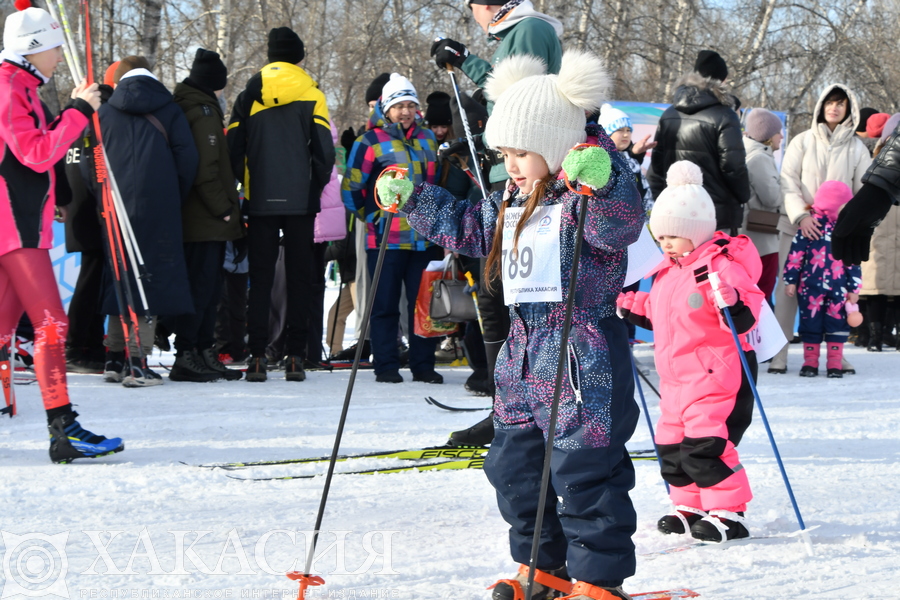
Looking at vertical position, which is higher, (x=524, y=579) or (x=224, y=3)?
(x=224, y=3)

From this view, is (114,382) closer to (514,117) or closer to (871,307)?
(514,117)

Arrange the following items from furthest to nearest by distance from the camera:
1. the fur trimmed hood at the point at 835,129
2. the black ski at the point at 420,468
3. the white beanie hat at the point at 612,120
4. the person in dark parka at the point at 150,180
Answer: the fur trimmed hood at the point at 835,129
the white beanie hat at the point at 612,120
the person in dark parka at the point at 150,180
the black ski at the point at 420,468

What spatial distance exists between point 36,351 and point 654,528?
272 centimetres

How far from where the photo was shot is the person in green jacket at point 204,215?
678cm

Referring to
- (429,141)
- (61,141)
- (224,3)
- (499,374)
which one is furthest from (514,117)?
(224,3)

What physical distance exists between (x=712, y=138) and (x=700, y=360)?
12.4ft

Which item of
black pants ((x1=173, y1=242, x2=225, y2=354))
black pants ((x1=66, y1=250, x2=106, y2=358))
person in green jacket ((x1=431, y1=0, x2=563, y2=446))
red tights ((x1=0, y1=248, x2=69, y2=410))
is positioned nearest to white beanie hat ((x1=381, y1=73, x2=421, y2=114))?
black pants ((x1=173, y1=242, x2=225, y2=354))

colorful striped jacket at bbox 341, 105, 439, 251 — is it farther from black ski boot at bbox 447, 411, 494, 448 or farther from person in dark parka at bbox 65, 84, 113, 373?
black ski boot at bbox 447, 411, 494, 448

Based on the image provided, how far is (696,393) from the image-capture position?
362cm

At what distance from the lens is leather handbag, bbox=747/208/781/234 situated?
8016 millimetres

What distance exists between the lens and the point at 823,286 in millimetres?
8047

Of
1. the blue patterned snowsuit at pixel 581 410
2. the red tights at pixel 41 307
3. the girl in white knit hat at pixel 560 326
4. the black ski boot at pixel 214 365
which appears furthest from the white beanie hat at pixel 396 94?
the blue patterned snowsuit at pixel 581 410

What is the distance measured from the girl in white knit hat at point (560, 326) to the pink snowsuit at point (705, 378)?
0.87 m

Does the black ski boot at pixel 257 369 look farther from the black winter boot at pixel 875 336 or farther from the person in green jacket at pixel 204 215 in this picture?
the black winter boot at pixel 875 336
